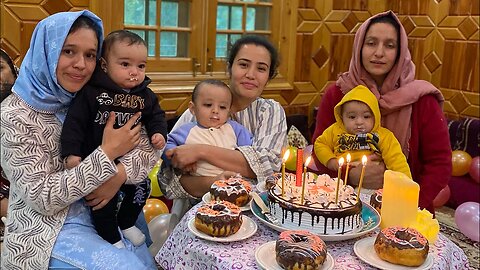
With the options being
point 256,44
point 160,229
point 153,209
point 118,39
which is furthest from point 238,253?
point 153,209

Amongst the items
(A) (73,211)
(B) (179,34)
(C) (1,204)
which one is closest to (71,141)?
(A) (73,211)

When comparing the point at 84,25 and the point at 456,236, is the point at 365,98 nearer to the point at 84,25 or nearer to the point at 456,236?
the point at 84,25

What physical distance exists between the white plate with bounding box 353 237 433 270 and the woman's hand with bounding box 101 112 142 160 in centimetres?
87

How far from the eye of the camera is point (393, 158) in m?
2.40

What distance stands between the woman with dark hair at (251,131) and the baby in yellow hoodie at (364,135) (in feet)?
0.96

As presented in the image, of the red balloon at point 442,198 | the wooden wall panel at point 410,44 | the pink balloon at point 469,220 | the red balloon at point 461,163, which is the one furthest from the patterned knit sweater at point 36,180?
the red balloon at point 461,163

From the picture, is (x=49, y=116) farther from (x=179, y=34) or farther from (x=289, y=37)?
(x=289, y=37)

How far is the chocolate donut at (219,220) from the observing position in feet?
5.29

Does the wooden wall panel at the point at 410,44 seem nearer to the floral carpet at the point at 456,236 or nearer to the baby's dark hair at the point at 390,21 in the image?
the floral carpet at the point at 456,236

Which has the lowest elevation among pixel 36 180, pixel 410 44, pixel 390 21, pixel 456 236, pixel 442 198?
pixel 456 236

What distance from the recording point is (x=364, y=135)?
241cm

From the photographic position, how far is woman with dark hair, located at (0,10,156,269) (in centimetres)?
180

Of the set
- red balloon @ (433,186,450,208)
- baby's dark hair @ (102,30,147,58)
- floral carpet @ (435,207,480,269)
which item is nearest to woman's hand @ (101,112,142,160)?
baby's dark hair @ (102,30,147,58)

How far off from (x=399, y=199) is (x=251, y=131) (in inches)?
42.1
